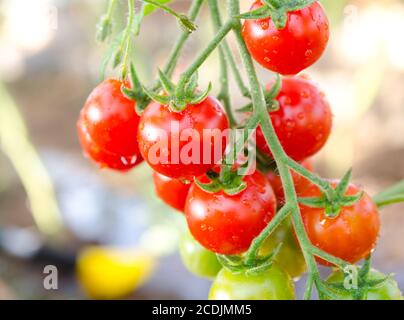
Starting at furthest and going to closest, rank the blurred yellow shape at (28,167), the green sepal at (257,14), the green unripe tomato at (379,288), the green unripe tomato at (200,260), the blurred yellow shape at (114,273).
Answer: the blurred yellow shape at (28,167)
the blurred yellow shape at (114,273)
the green unripe tomato at (200,260)
the green unripe tomato at (379,288)
the green sepal at (257,14)

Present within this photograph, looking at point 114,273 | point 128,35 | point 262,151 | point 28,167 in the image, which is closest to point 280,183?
point 262,151

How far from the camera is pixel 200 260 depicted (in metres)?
0.98

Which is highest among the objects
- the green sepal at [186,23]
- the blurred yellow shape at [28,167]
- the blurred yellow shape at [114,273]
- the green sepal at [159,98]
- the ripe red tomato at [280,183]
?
the blurred yellow shape at [28,167]

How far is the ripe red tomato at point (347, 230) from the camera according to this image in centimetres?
80

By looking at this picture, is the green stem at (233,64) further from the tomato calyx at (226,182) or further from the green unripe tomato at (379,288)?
the green unripe tomato at (379,288)

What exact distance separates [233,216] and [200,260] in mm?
207

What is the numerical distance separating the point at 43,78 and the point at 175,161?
5.41 m

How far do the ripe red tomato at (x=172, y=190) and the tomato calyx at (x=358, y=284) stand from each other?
9.5 inches

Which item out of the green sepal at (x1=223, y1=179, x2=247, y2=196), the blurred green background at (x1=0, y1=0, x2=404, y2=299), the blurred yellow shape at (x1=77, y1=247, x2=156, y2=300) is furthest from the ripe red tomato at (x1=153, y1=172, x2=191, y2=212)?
the blurred yellow shape at (x1=77, y1=247, x2=156, y2=300)

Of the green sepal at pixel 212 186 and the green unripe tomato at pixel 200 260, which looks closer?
the green sepal at pixel 212 186

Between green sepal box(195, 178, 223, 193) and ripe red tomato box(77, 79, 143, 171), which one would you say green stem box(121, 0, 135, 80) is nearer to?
ripe red tomato box(77, 79, 143, 171)

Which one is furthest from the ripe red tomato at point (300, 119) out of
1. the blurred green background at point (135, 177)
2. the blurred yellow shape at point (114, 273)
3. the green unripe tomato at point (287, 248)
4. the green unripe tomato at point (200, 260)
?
the blurred yellow shape at point (114, 273)

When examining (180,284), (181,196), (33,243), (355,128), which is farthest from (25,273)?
(181,196)

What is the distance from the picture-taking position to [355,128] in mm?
4234
